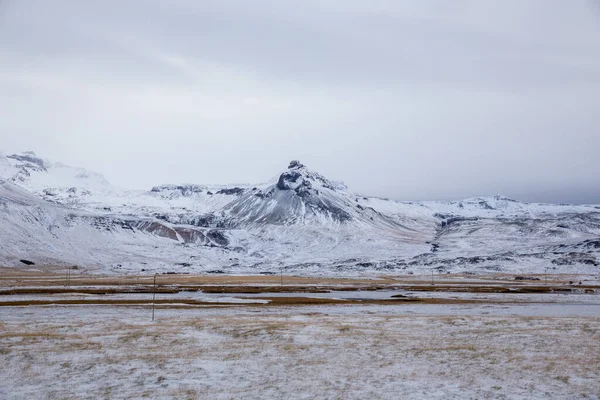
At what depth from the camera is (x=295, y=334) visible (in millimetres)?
34875

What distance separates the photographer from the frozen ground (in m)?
21.8

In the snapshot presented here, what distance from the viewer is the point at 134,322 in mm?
41375

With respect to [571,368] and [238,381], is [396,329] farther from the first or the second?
[238,381]

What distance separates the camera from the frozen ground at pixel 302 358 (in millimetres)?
21797

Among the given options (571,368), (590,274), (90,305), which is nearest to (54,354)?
(571,368)

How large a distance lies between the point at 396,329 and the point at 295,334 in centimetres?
750

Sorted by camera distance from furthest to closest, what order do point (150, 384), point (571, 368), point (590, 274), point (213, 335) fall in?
point (590, 274) → point (213, 335) → point (571, 368) → point (150, 384)

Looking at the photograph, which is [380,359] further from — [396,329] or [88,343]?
[88,343]

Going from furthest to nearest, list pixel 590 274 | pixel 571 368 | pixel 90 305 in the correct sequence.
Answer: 1. pixel 590 274
2. pixel 90 305
3. pixel 571 368

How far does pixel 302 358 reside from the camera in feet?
91.9

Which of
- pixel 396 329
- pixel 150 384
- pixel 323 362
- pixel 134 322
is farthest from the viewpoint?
pixel 134 322

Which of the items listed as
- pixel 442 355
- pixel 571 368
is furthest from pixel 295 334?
pixel 571 368

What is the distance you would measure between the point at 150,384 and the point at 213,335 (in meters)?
12.1

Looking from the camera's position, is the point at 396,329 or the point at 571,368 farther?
the point at 396,329
